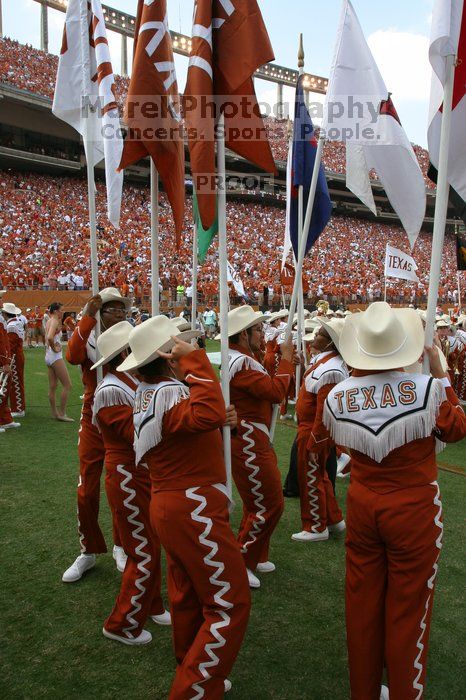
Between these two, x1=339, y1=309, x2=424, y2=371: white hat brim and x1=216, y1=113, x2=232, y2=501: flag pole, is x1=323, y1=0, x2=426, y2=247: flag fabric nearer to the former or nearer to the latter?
x1=339, y1=309, x2=424, y2=371: white hat brim

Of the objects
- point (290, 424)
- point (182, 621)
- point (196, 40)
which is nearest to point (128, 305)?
point (196, 40)

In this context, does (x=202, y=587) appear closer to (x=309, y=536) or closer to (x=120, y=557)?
(x=120, y=557)

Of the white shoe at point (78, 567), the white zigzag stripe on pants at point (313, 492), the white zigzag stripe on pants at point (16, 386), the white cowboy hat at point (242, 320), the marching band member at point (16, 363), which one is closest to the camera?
the white shoe at point (78, 567)

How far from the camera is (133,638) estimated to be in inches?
136

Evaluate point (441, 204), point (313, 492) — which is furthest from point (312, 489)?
point (441, 204)

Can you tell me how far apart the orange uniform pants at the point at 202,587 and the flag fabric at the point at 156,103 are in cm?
181

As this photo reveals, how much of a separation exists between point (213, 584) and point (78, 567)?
1.96m

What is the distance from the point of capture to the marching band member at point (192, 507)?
8.62ft

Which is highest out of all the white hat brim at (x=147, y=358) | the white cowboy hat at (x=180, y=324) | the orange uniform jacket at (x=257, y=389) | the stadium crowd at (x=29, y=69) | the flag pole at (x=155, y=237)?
the stadium crowd at (x=29, y=69)

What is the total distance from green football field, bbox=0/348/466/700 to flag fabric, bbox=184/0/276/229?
253cm

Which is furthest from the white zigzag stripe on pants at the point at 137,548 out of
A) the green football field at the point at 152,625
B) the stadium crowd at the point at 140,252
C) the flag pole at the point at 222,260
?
the stadium crowd at the point at 140,252

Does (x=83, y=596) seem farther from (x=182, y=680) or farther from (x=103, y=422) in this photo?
(x=182, y=680)

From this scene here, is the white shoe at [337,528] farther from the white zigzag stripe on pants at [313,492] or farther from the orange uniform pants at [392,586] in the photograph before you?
the orange uniform pants at [392,586]

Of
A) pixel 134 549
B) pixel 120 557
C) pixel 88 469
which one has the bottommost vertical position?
pixel 120 557
